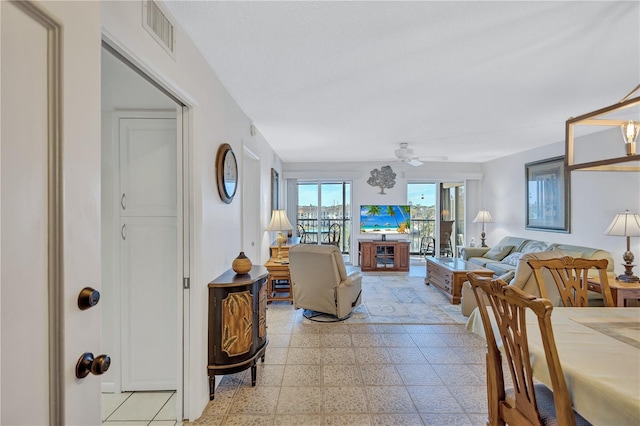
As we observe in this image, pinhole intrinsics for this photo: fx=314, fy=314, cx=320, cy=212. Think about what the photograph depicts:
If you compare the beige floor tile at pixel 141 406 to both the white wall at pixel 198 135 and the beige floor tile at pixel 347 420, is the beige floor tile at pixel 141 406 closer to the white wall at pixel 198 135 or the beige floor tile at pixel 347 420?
the white wall at pixel 198 135

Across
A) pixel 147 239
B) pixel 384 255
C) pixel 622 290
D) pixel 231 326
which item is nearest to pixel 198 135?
pixel 147 239

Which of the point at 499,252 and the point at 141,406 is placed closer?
the point at 141,406

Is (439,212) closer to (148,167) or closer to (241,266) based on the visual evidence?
(241,266)

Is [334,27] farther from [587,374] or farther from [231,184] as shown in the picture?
[587,374]

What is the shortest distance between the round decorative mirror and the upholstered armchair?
1.20 meters

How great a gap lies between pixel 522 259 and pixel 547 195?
315 cm

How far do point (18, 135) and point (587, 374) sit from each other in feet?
6.17

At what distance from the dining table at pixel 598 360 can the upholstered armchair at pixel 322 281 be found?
1.98 meters

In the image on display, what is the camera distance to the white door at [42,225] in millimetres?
637

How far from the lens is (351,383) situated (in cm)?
253

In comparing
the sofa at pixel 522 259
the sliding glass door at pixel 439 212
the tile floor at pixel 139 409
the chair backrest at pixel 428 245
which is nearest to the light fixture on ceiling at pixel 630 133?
the sofa at pixel 522 259

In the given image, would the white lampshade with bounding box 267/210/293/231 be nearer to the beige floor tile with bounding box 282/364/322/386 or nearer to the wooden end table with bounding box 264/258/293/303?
the wooden end table with bounding box 264/258/293/303

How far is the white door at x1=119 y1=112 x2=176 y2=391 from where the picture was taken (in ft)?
7.73

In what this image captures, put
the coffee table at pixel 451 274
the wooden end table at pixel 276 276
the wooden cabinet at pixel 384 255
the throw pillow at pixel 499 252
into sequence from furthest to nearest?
the wooden cabinet at pixel 384 255 → the throw pillow at pixel 499 252 → the coffee table at pixel 451 274 → the wooden end table at pixel 276 276
